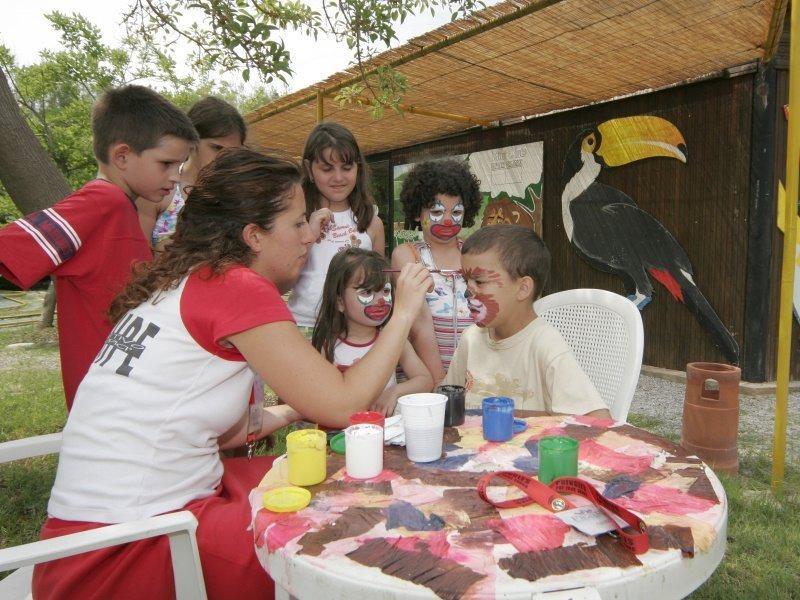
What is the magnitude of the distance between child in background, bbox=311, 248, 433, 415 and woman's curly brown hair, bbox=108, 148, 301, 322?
39.0 inches

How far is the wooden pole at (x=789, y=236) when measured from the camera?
3002mm

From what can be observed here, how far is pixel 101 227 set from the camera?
2061 mm

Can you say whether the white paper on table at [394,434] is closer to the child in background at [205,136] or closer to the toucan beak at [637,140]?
the child in background at [205,136]

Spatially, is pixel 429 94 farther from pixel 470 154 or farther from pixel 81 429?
pixel 81 429

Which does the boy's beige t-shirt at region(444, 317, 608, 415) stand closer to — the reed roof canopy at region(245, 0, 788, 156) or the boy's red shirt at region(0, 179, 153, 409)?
the boy's red shirt at region(0, 179, 153, 409)

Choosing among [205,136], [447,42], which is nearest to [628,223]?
[447,42]

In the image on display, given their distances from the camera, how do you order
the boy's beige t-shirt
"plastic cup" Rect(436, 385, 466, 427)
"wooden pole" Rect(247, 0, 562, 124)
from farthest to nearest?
"wooden pole" Rect(247, 0, 562, 124) < the boy's beige t-shirt < "plastic cup" Rect(436, 385, 466, 427)

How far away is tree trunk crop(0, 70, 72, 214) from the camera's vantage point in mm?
3049

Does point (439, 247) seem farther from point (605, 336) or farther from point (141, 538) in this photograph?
point (141, 538)

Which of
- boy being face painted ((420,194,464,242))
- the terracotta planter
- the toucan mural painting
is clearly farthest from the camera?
the toucan mural painting

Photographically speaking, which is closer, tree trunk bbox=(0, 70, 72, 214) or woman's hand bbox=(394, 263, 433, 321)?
woman's hand bbox=(394, 263, 433, 321)

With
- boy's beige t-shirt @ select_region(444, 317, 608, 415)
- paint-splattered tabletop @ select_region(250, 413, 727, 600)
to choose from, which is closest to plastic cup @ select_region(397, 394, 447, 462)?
paint-splattered tabletop @ select_region(250, 413, 727, 600)

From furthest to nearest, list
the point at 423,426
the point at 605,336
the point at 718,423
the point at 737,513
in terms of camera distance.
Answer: the point at 718,423
the point at 737,513
the point at 605,336
the point at 423,426

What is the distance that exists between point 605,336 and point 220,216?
185 centimetres
